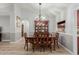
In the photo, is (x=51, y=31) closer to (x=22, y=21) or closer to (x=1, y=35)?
(x=22, y=21)

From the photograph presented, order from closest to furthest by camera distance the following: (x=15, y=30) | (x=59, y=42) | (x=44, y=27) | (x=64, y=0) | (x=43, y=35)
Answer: (x=64, y=0) → (x=43, y=35) → (x=59, y=42) → (x=15, y=30) → (x=44, y=27)

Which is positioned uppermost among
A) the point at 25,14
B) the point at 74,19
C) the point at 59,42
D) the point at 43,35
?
the point at 25,14

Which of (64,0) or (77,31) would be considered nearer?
(64,0)

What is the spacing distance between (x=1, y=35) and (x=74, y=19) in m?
5.24

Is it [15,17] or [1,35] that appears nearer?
[15,17]

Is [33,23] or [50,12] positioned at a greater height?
[50,12]

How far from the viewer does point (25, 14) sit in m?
7.95

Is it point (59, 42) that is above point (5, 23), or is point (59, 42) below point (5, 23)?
below

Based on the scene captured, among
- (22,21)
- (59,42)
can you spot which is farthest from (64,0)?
(22,21)

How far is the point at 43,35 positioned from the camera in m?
5.48

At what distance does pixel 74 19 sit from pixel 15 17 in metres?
3.67

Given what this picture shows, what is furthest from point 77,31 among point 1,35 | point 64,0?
point 1,35

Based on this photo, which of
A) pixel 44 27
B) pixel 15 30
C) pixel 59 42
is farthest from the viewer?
pixel 44 27

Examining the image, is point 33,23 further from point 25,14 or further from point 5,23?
point 5,23
